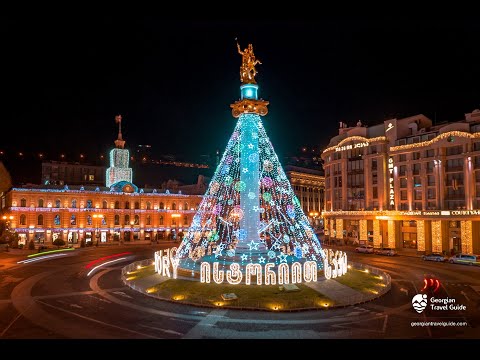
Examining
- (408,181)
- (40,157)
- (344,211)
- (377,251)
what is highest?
(40,157)

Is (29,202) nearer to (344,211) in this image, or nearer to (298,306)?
(344,211)

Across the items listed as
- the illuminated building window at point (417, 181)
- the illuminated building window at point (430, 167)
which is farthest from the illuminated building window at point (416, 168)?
the illuminated building window at point (430, 167)

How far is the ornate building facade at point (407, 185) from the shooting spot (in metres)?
55.8

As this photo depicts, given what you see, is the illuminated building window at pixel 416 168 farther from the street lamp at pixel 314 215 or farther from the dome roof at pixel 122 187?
the street lamp at pixel 314 215

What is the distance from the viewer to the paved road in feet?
63.6

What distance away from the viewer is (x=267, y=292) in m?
28.2

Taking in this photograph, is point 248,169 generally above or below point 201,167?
below

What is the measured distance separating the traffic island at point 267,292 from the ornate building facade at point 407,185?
29392mm

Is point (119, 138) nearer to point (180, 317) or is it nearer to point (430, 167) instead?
point (430, 167)

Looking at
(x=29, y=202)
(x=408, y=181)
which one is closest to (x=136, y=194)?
(x=29, y=202)

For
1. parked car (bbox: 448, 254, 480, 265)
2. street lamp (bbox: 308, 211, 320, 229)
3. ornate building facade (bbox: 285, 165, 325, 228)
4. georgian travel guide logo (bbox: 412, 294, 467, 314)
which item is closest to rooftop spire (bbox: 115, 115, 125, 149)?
ornate building facade (bbox: 285, 165, 325, 228)

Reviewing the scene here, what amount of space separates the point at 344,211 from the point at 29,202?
60807 mm

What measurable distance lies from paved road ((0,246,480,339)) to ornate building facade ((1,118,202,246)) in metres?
44.1

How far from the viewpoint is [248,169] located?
37062 mm
